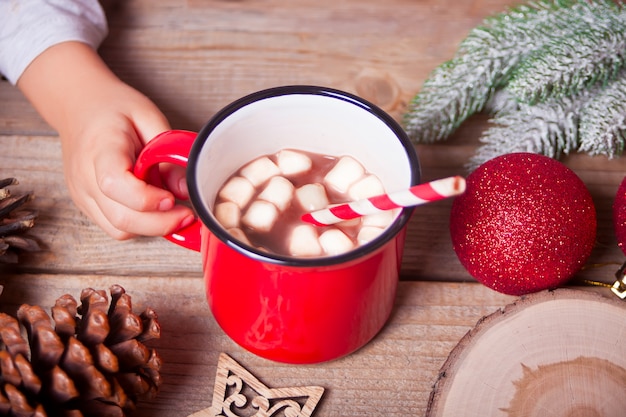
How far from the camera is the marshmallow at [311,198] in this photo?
799 mm

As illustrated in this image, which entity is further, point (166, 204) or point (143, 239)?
point (143, 239)

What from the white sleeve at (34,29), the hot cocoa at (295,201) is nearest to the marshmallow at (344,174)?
the hot cocoa at (295,201)

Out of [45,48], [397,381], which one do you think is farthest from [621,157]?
[45,48]

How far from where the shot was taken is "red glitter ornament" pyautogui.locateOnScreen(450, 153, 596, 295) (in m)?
0.80

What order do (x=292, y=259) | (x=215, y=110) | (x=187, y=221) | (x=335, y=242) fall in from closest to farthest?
(x=292, y=259)
(x=335, y=242)
(x=187, y=221)
(x=215, y=110)

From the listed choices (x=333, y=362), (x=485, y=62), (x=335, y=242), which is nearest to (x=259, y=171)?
(x=335, y=242)

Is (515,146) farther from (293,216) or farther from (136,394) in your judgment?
(136,394)

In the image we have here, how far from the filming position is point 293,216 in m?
0.80

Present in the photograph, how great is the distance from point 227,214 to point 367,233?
6.5 inches

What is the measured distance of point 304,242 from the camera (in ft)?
2.48

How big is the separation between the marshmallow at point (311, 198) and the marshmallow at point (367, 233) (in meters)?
0.07

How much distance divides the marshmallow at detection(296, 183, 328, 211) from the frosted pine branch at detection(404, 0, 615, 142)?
0.27 m

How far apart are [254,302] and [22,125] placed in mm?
566

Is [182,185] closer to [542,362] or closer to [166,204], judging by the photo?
[166,204]
